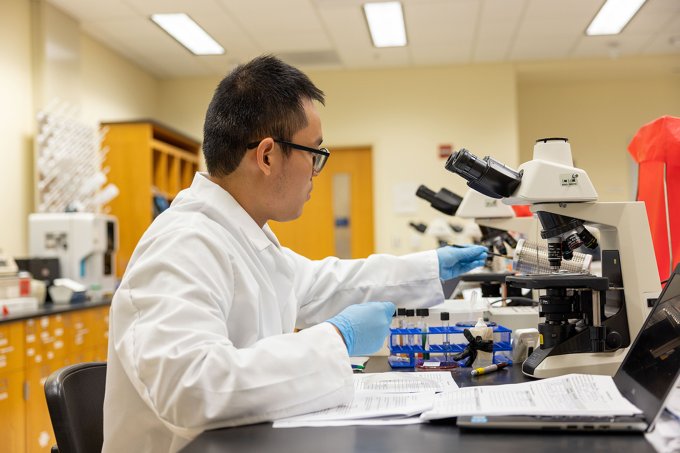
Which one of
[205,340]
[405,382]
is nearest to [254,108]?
[205,340]

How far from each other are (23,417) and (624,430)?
3.08m

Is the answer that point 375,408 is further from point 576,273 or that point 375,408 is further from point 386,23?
point 386,23

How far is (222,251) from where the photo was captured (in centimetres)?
117

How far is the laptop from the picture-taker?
35.1 inches

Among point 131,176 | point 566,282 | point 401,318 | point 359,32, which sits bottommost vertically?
point 401,318

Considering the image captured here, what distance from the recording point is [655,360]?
1023 millimetres

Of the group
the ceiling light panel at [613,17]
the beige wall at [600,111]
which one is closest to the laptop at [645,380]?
the ceiling light panel at [613,17]

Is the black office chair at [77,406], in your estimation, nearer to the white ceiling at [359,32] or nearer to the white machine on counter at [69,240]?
the white machine on counter at [69,240]

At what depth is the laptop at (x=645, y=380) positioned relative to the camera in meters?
0.89

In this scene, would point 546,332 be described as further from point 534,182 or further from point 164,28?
point 164,28

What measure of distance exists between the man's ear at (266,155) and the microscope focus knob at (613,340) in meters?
0.78

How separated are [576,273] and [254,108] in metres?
0.76

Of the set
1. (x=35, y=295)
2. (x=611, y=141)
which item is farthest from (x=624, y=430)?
(x=611, y=141)

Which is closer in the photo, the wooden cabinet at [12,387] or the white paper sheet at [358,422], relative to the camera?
the white paper sheet at [358,422]
